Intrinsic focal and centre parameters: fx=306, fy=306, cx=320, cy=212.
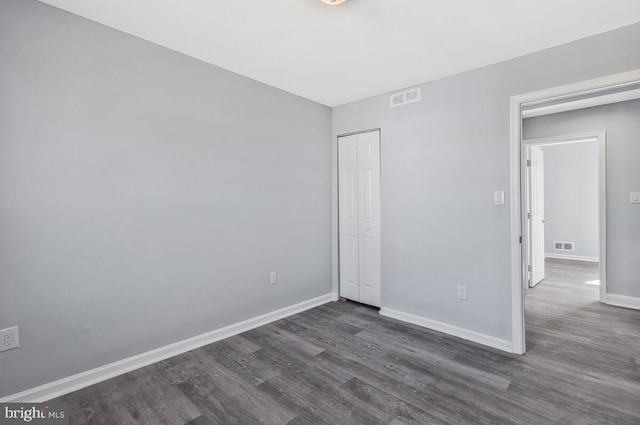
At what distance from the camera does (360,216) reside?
12.5ft

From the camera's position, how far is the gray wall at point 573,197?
6301mm

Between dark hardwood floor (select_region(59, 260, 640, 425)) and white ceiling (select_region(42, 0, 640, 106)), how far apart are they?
2507mm

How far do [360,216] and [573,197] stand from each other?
5.59m

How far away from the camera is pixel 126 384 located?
2141 mm

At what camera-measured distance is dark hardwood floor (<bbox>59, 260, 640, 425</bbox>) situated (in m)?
1.84

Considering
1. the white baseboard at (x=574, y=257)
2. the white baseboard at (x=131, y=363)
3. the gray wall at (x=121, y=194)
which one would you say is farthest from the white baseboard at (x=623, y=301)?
the gray wall at (x=121, y=194)

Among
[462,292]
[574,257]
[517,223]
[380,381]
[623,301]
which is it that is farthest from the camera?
[574,257]

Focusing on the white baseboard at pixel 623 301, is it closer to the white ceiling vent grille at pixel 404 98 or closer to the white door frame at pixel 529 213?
the white door frame at pixel 529 213

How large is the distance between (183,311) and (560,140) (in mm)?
5299

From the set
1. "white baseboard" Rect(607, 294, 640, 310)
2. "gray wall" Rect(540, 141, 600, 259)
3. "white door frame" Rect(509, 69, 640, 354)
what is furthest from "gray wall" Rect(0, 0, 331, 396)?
"gray wall" Rect(540, 141, 600, 259)

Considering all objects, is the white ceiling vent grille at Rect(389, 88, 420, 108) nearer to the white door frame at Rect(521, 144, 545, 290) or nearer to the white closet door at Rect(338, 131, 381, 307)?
the white closet door at Rect(338, 131, 381, 307)

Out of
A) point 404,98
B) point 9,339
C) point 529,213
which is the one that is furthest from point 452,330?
point 9,339

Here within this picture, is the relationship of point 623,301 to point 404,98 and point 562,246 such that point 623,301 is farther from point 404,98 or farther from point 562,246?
point 404,98

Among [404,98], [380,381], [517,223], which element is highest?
[404,98]
